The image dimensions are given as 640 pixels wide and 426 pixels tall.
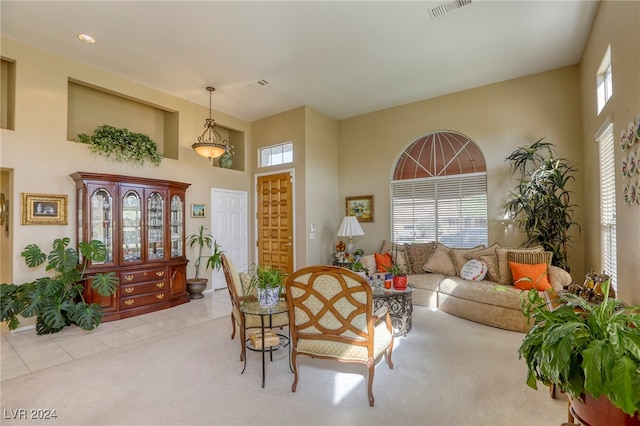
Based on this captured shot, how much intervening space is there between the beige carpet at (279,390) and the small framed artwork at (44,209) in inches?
81.6

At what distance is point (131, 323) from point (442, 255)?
4649mm

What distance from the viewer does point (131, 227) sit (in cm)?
457

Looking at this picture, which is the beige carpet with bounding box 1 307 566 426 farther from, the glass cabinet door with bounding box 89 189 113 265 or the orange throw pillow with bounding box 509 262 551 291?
the glass cabinet door with bounding box 89 189 113 265

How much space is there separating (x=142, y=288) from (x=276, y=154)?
3409 millimetres

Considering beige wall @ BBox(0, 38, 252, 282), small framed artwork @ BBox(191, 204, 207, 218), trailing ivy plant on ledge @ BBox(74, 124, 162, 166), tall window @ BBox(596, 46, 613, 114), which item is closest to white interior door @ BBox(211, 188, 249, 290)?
small framed artwork @ BBox(191, 204, 207, 218)

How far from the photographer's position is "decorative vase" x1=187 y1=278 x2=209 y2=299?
5293 mm

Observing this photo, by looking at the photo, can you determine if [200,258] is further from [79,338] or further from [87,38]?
[87,38]

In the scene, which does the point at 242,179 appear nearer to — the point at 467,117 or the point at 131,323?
the point at 131,323

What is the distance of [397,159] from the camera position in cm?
591

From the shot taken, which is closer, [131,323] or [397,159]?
[131,323]

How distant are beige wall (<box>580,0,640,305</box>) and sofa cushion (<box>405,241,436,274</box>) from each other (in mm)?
2106

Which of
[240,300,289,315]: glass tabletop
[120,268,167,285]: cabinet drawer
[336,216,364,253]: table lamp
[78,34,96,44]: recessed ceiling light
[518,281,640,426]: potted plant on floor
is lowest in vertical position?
[120,268,167,285]: cabinet drawer

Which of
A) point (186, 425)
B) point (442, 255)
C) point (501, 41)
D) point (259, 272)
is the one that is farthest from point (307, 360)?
point (501, 41)

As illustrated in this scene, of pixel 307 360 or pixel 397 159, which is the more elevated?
pixel 397 159
